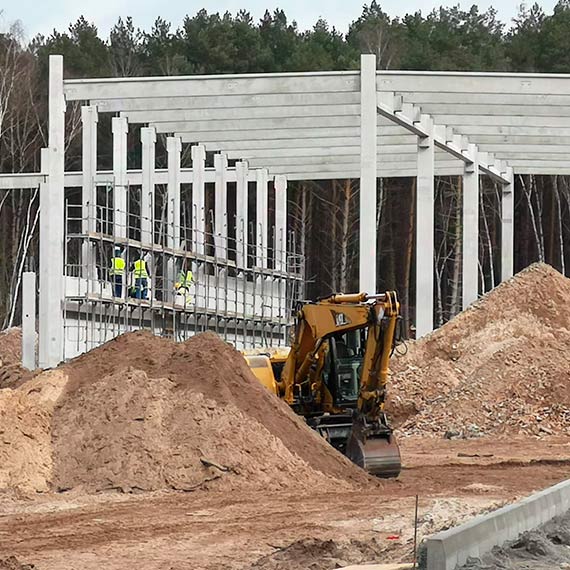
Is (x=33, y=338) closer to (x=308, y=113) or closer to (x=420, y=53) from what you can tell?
(x=308, y=113)

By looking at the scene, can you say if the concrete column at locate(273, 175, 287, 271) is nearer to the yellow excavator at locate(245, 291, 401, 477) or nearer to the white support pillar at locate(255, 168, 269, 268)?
the white support pillar at locate(255, 168, 269, 268)

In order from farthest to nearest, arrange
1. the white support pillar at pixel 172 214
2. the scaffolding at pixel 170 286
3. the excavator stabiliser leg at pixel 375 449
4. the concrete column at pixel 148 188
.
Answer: the white support pillar at pixel 172 214 < the concrete column at pixel 148 188 < the scaffolding at pixel 170 286 < the excavator stabiliser leg at pixel 375 449

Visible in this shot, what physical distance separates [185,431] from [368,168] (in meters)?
9.77

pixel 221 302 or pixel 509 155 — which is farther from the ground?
pixel 509 155

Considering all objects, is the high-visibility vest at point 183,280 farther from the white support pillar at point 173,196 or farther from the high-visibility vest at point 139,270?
the high-visibility vest at point 139,270

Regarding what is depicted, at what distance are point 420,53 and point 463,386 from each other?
30.6 m

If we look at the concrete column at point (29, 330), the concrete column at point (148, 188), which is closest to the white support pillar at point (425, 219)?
the concrete column at point (148, 188)

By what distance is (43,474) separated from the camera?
52.8ft

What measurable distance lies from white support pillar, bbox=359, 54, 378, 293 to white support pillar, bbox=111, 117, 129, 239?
15.8 ft

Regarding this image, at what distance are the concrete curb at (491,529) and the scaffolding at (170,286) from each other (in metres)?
13.5

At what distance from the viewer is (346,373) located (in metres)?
18.1

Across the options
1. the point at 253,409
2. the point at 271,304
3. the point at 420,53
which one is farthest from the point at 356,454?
the point at 420,53

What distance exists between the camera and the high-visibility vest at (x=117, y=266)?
2565 centimetres

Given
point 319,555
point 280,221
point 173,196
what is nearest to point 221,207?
point 173,196
